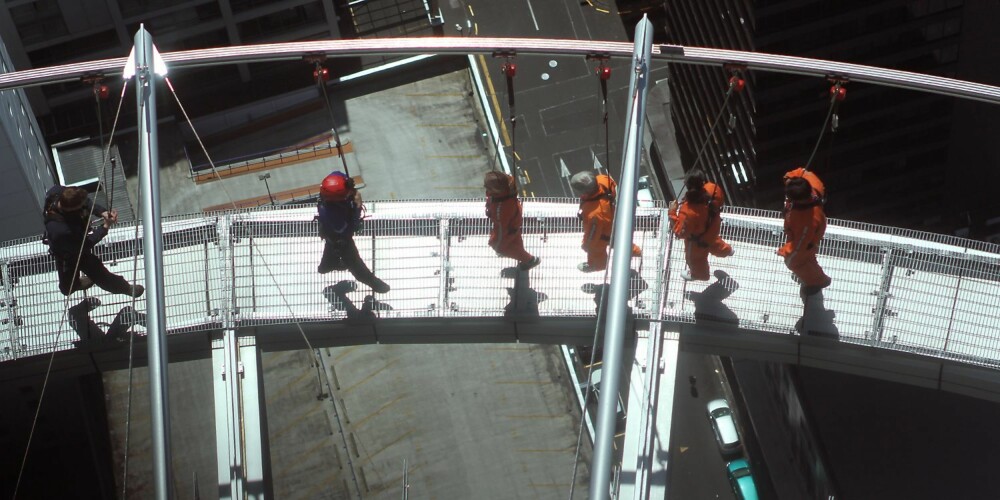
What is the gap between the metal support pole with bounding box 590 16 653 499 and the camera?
27656 millimetres

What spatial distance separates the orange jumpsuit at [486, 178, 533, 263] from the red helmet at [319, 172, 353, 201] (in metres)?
3.62

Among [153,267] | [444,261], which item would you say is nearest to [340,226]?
[444,261]

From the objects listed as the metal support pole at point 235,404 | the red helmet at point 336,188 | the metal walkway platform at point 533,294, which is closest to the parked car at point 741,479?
the metal walkway platform at point 533,294

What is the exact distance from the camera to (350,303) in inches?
1560

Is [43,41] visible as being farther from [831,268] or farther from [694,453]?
[831,268]

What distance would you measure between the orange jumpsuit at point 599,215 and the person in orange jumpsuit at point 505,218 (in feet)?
5.65

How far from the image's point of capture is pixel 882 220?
7912 centimetres

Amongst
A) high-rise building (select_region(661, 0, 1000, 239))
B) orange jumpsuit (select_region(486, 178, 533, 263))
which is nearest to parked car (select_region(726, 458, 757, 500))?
high-rise building (select_region(661, 0, 1000, 239))

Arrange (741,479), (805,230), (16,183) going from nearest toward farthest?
(805,230) < (16,183) < (741,479)

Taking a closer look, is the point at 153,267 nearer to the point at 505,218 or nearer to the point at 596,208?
the point at 505,218

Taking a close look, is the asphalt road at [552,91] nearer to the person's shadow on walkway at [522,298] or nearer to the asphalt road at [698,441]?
the asphalt road at [698,441]

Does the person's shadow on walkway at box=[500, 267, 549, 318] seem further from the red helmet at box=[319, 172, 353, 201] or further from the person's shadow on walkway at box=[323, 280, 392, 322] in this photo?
the red helmet at box=[319, 172, 353, 201]

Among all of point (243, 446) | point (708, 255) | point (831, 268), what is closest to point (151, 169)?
point (243, 446)

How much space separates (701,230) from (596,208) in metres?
2.74
